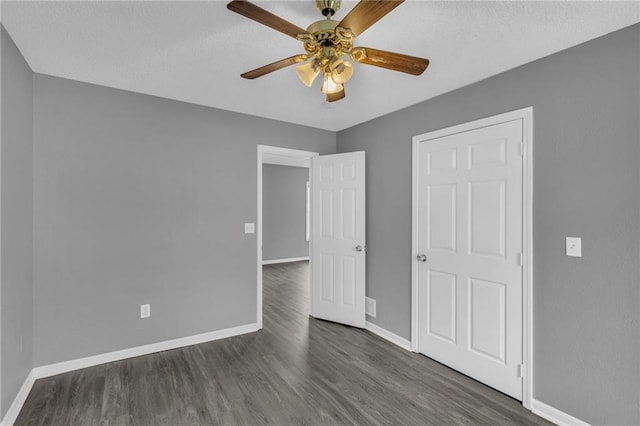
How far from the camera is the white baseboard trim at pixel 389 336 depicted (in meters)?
3.13

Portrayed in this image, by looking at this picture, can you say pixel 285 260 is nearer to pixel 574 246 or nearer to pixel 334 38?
pixel 574 246

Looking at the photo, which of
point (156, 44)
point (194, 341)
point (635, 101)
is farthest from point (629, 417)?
point (156, 44)

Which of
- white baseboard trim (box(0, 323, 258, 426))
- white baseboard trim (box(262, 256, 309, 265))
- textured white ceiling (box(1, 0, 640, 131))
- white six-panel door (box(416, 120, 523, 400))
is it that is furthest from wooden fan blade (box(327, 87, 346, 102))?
white baseboard trim (box(262, 256, 309, 265))

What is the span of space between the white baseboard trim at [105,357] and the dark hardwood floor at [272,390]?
5cm

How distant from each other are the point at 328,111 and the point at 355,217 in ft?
4.04

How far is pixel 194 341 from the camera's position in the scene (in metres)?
3.18

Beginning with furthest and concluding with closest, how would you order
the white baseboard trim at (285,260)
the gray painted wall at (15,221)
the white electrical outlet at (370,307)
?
the white baseboard trim at (285,260) → the white electrical outlet at (370,307) → the gray painted wall at (15,221)

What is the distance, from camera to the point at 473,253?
2.56 metres

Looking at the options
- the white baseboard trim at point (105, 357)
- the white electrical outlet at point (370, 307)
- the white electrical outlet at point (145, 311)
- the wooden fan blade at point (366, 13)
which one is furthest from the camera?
the white electrical outlet at point (370, 307)

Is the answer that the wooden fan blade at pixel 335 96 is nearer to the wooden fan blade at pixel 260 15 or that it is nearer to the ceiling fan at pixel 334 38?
the ceiling fan at pixel 334 38

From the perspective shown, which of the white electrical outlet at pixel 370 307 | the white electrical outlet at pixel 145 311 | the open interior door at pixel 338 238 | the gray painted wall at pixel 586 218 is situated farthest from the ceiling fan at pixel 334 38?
the white electrical outlet at pixel 370 307

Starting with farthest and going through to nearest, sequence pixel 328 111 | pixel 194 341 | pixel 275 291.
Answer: pixel 275 291, pixel 328 111, pixel 194 341

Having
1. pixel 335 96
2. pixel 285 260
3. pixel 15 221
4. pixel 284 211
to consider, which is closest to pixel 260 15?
pixel 335 96

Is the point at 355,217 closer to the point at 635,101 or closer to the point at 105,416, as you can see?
the point at 635,101
